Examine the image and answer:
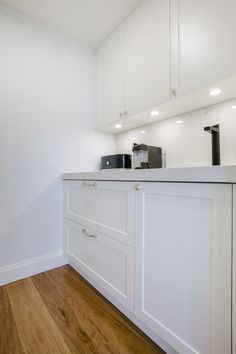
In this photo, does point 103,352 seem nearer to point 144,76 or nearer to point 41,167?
point 41,167

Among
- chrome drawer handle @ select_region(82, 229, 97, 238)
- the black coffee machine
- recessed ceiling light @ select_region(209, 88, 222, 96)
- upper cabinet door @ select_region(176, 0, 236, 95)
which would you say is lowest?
chrome drawer handle @ select_region(82, 229, 97, 238)

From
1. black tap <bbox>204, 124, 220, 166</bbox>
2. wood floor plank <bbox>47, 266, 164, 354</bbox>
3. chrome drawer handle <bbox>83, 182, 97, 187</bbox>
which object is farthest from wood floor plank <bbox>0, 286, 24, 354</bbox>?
black tap <bbox>204, 124, 220, 166</bbox>

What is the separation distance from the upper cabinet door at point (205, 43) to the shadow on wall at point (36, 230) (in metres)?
1.36

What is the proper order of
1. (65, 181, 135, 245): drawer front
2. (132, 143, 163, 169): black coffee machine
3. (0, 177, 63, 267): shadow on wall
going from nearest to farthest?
(65, 181, 135, 245): drawer front < (132, 143, 163, 169): black coffee machine < (0, 177, 63, 267): shadow on wall

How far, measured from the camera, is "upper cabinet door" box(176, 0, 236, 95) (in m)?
0.98

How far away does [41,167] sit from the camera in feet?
5.58

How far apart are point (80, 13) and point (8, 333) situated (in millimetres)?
2290

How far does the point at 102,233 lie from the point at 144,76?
3.86ft

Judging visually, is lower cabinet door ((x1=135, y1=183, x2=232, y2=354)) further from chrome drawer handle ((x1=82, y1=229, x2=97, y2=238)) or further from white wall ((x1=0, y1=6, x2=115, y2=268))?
white wall ((x1=0, y1=6, x2=115, y2=268))

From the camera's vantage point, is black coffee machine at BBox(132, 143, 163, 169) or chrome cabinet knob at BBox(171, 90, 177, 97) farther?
black coffee machine at BBox(132, 143, 163, 169)

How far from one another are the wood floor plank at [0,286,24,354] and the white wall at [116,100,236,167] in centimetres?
147

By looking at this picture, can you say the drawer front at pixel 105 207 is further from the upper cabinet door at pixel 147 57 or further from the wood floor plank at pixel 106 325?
the upper cabinet door at pixel 147 57

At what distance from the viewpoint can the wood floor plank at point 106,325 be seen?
95 cm

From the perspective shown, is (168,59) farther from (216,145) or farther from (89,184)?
(89,184)
